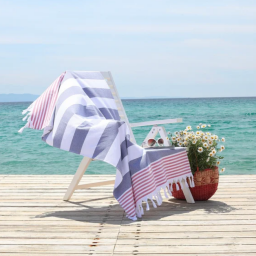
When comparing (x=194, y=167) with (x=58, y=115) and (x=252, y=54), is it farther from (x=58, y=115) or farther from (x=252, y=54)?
(x=252, y=54)

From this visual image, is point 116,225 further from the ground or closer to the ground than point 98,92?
closer to the ground

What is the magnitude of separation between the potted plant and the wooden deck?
0.26 feet

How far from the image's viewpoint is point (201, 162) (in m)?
3.36

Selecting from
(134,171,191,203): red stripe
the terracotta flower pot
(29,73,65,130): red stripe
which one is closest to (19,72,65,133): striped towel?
(29,73,65,130): red stripe

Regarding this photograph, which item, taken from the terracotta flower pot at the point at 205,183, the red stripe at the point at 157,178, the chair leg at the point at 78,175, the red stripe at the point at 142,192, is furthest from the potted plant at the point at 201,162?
the chair leg at the point at 78,175

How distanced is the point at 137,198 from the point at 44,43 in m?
23.2

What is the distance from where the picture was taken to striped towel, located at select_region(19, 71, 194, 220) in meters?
2.92

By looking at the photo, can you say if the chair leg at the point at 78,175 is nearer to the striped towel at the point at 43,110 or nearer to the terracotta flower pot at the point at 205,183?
the striped towel at the point at 43,110

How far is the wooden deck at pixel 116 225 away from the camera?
2.32 meters

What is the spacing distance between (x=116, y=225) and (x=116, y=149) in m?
0.46

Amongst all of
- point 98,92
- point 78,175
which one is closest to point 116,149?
point 78,175

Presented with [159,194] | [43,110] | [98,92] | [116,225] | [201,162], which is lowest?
[116,225]

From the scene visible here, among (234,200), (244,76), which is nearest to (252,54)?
(244,76)

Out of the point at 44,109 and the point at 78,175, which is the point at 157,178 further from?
the point at 44,109
